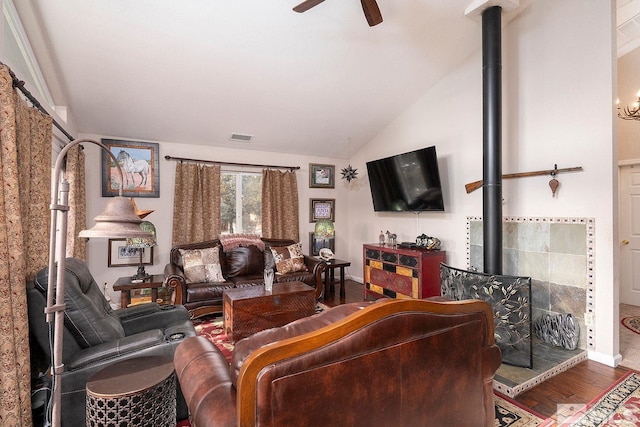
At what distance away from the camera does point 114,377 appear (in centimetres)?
152

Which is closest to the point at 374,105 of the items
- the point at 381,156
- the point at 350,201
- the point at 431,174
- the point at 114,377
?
the point at 381,156

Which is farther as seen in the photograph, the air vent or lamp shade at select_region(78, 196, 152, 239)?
the air vent

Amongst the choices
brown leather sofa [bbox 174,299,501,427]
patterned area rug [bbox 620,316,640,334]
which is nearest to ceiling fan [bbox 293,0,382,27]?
brown leather sofa [bbox 174,299,501,427]

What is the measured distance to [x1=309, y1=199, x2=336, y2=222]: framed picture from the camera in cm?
568

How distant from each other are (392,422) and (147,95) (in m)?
4.04

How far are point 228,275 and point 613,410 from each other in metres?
4.08

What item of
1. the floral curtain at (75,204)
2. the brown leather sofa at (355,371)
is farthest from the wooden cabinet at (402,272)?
the floral curtain at (75,204)

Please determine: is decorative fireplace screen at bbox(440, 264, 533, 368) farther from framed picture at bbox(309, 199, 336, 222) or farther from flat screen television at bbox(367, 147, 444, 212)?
framed picture at bbox(309, 199, 336, 222)

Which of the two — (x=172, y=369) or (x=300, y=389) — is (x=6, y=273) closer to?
→ (x=172, y=369)

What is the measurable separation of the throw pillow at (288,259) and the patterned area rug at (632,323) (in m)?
3.91

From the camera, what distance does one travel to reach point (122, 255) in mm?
4242

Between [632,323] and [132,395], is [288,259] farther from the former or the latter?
[632,323]

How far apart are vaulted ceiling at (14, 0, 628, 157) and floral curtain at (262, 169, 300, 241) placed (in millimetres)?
843

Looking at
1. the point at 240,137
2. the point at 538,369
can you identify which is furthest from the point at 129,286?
the point at 538,369
